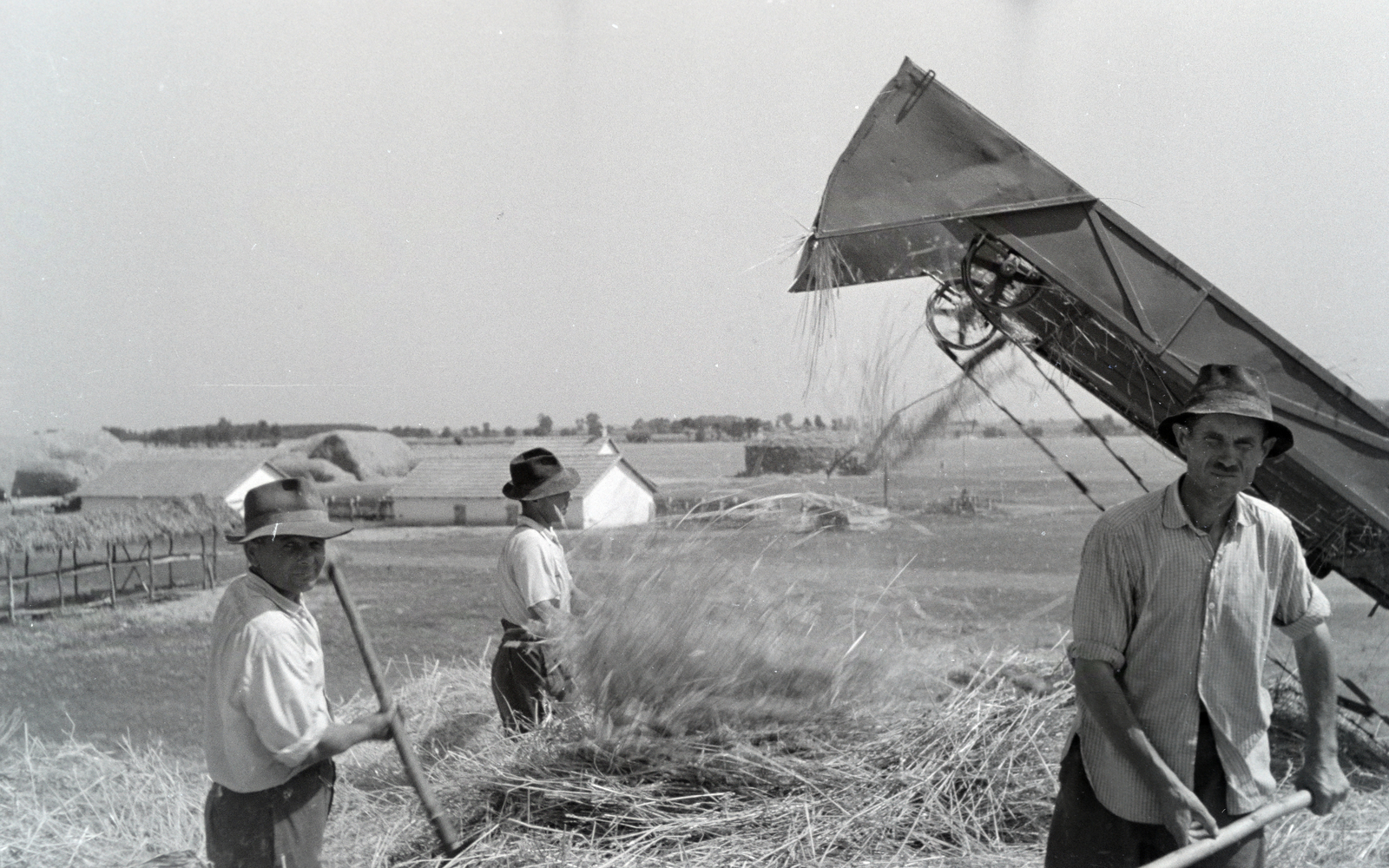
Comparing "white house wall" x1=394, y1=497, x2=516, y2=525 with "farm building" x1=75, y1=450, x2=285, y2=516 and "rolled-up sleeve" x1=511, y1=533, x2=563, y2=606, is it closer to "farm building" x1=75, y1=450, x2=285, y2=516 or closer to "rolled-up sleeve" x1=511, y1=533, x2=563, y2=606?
"farm building" x1=75, y1=450, x2=285, y2=516

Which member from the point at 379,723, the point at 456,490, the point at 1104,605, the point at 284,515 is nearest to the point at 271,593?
the point at 284,515

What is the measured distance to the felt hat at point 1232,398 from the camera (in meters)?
1.98

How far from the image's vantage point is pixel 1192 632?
1967mm

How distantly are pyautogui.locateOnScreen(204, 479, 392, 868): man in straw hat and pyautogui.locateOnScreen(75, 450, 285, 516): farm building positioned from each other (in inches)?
179

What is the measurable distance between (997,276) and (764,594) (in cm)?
139

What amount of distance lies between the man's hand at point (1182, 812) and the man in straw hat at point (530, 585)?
6.49 ft

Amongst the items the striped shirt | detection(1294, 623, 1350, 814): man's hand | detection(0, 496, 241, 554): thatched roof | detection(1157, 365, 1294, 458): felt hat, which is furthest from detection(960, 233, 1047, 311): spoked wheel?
detection(0, 496, 241, 554): thatched roof

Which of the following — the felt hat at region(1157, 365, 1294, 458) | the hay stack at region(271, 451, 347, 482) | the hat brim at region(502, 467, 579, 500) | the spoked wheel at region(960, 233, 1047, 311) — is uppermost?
the spoked wheel at region(960, 233, 1047, 311)

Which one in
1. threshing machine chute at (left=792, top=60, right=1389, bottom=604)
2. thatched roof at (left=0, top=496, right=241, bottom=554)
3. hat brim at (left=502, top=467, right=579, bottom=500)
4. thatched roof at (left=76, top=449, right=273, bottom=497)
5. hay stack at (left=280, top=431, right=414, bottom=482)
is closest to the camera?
threshing machine chute at (left=792, top=60, right=1389, bottom=604)

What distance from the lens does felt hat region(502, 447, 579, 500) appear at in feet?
11.7

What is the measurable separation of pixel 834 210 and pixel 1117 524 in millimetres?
1343

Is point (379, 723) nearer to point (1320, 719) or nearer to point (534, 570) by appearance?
point (534, 570)

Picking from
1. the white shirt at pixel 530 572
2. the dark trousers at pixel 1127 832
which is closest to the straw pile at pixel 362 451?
the white shirt at pixel 530 572

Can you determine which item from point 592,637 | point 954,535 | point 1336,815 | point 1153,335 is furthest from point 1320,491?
point 954,535
